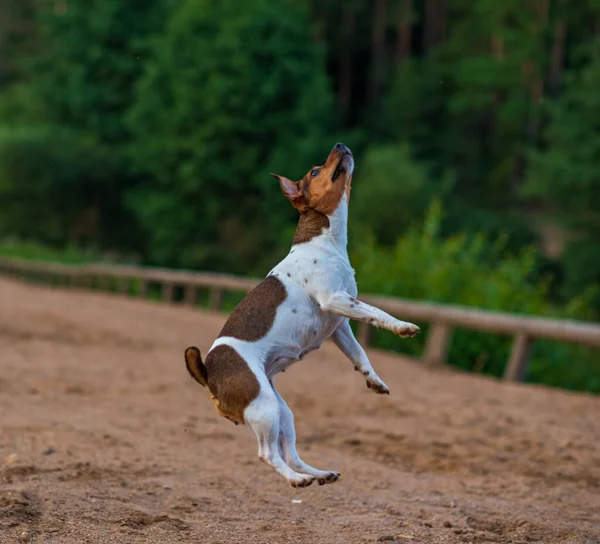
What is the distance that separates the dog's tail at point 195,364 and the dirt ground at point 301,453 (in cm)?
83

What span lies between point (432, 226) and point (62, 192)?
82.0 feet

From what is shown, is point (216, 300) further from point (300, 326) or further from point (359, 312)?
point (359, 312)

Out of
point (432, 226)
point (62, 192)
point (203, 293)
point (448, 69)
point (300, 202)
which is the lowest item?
point (203, 293)

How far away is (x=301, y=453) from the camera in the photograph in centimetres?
627

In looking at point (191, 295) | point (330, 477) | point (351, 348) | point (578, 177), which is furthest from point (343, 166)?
point (578, 177)

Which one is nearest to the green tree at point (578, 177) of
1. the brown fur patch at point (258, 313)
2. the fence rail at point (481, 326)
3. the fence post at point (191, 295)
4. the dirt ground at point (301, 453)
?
the fence post at point (191, 295)

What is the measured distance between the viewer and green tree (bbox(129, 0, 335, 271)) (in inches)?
1221

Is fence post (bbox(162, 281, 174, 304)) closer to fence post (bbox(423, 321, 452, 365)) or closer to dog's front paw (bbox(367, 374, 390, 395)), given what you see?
fence post (bbox(423, 321, 452, 365))

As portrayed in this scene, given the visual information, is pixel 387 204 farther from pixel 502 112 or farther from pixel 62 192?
pixel 62 192

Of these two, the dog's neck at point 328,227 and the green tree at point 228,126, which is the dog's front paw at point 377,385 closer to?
the dog's neck at point 328,227

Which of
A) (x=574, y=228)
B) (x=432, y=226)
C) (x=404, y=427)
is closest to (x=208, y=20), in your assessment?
(x=574, y=228)

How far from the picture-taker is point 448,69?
38781mm

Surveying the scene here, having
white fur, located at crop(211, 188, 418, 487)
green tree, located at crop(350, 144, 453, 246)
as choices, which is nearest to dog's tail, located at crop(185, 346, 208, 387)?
white fur, located at crop(211, 188, 418, 487)

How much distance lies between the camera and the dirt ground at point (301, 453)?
174 inches
